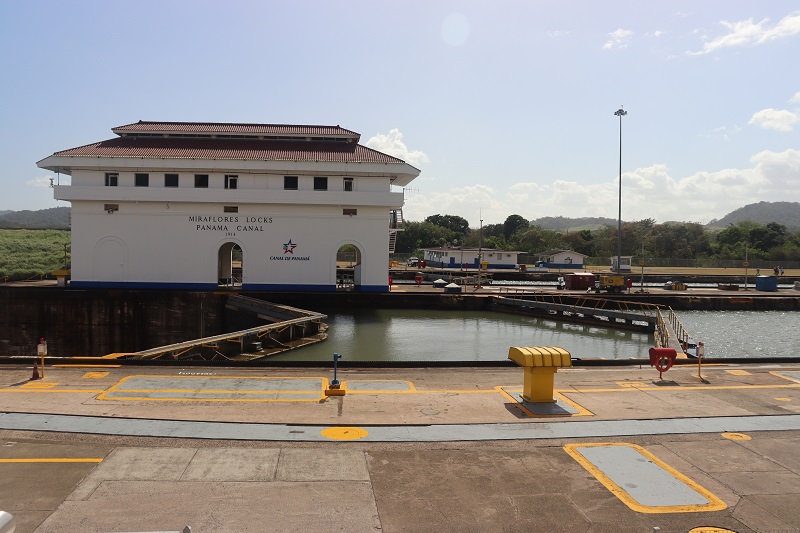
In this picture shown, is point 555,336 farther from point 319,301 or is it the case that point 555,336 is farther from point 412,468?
point 412,468

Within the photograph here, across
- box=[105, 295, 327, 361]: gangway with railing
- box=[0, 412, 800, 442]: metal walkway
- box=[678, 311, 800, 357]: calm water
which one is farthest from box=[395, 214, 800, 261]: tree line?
box=[0, 412, 800, 442]: metal walkway

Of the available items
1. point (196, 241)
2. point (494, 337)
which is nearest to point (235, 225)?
point (196, 241)

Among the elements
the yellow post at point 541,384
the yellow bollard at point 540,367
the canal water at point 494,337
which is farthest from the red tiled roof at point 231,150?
the yellow post at point 541,384

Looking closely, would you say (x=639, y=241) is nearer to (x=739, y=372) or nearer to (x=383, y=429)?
(x=739, y=372)

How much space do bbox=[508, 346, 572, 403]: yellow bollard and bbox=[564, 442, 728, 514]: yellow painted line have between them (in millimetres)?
2248

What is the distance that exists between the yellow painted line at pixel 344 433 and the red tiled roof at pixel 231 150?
28.2 m

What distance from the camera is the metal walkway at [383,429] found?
940 centimetres

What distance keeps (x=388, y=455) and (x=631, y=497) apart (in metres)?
3.55

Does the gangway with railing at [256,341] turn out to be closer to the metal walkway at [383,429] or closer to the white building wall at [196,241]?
the metal walkway at [383,429]

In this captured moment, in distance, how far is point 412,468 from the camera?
8203mm

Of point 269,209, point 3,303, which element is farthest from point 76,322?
point 269,209

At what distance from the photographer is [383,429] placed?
9.91m

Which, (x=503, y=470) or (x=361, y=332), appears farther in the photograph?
(x=361, y=332)

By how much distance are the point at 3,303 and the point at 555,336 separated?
3125 cm
